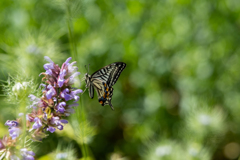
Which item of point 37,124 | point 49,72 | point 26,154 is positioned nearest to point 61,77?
point 49,72

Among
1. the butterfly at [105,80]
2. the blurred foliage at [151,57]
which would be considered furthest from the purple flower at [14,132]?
the blurred foliage at [151,57]

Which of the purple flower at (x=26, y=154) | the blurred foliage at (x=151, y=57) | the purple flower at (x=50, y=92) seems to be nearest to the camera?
the purple flower at (x=26, y=154)

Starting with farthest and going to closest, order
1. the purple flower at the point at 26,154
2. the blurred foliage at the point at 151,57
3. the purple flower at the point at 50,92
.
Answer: the blurred foliage at the point at 151,57
the purple flower at the point at 50,92
the purple flower at the point at 26,154

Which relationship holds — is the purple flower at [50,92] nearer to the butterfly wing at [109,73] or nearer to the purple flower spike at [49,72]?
the purple flower spike at [49,72]

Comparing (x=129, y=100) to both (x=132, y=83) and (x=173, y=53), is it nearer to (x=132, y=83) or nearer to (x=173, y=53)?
(x=132, y=83)

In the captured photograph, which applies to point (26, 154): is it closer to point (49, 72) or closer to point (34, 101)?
point (34, 101)

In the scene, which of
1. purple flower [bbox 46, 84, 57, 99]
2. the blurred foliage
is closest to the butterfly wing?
the blurred foliage

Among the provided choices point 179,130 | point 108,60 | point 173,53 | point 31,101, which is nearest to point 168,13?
point 173,53

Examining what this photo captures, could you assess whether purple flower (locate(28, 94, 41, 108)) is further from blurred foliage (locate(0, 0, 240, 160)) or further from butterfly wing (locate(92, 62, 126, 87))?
blurred foliage (locate(0, 0, 240, 160))
